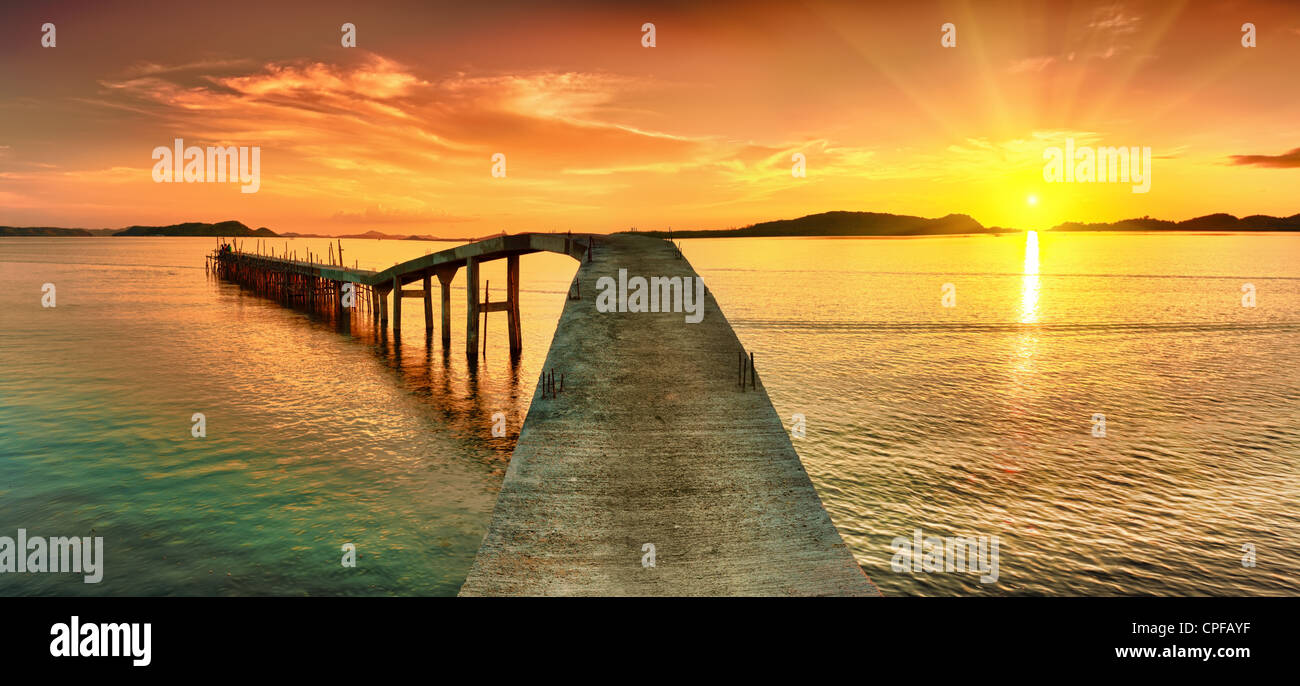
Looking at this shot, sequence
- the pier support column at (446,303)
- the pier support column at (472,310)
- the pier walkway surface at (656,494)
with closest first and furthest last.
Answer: the pier walkway surface at (656,494), the pier support column at (472,310), the pier support column at (446,303)

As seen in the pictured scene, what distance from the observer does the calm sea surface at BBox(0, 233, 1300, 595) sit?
1733 centimetres

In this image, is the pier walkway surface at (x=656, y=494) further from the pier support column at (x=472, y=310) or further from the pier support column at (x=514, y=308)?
the pier support column at (x=472, y=310)

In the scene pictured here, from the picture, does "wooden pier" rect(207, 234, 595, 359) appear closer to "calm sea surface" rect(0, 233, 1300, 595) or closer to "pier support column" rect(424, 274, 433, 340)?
"pier support column" rect(424, 274, 433, 340)

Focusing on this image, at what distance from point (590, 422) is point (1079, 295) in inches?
3927

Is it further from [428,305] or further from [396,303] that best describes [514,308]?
[396,303]

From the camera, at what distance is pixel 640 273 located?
29125 millimetres

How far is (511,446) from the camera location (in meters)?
26.7

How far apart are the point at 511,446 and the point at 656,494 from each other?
12944 mm

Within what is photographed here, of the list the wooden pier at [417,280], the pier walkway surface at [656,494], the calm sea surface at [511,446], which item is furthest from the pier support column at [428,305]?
the pier walkway surface at [656,494]

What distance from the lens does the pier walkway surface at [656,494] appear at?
1252cm

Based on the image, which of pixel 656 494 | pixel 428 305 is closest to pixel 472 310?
pixel 428 305

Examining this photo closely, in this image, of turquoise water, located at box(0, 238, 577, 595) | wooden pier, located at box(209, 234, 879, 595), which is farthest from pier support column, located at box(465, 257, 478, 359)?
wooden pier, located at box(209, 234, 879, 595)

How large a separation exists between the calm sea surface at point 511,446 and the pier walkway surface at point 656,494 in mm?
3516
